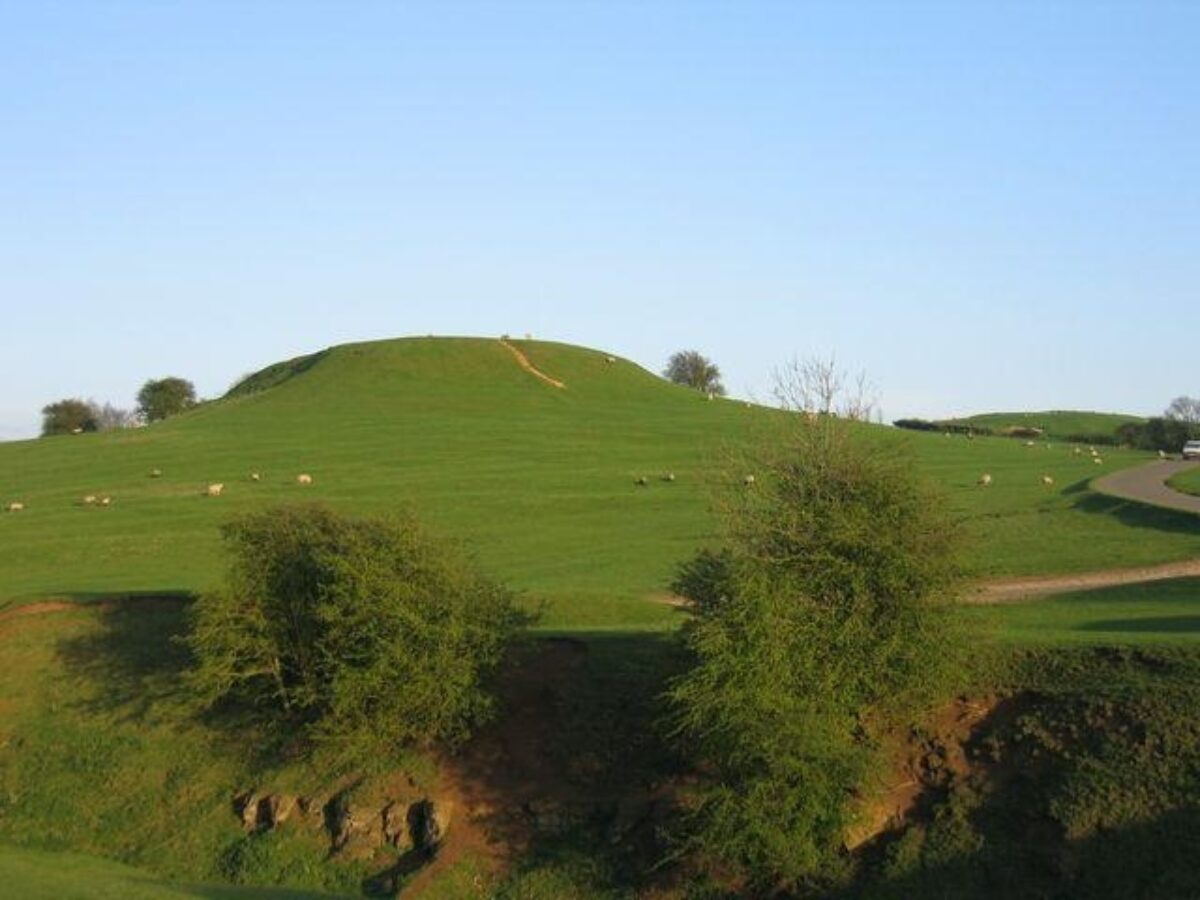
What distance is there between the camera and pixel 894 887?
20266mm

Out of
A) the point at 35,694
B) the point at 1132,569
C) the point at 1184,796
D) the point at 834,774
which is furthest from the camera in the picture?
the point at 1132,569

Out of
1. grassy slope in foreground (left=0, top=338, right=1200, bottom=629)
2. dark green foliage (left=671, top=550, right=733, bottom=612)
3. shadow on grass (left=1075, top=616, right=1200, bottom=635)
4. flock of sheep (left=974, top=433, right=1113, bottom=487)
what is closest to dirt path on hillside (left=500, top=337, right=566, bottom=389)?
grassy slope in foreground (left=0, top=338, right=1200, bottom=629)

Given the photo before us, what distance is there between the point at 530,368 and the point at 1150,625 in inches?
3187

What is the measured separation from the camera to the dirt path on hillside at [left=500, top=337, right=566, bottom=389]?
104m

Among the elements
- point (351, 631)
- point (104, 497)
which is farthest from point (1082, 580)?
point (104, 497)

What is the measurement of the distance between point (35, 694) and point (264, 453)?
4584 centimetres

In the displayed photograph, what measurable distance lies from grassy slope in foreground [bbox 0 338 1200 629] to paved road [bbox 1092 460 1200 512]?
1190mm

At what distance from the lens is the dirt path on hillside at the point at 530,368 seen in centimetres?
10438

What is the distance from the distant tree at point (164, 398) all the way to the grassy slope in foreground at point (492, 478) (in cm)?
2600

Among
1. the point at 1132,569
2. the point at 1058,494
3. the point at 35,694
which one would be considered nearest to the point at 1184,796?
the point at 1132,569

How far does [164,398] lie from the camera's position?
446 feet

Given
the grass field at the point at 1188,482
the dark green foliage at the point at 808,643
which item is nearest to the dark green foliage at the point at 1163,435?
the grass field at the point at 1188,482

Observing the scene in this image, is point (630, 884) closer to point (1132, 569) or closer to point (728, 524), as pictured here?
point (728, 524)

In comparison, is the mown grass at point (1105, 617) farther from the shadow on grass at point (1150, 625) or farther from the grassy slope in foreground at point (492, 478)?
the grassy slope in foreground at point (492, 478)
